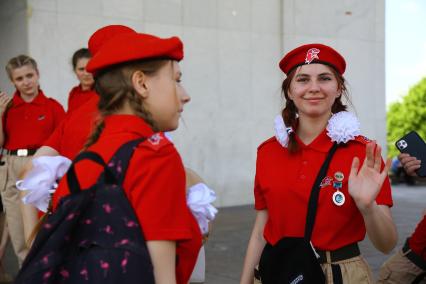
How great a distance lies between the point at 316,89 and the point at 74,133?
1.35 m

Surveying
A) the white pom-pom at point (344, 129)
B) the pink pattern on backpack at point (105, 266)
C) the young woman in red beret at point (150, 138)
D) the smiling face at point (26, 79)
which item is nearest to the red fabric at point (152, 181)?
the young woman in red beret at point (150, 138)

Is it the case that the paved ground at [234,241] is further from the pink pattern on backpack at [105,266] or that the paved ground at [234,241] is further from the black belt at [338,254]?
the pink pattern on backpack at [105,266]

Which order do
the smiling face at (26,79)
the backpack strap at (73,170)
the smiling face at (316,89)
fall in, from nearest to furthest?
the backpack strap at (73,170)
the smiling face at (316,89)
the smiling face at (26,79)

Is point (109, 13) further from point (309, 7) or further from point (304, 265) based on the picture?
point (304, 265)

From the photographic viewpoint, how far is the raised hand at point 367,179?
2.31 meters

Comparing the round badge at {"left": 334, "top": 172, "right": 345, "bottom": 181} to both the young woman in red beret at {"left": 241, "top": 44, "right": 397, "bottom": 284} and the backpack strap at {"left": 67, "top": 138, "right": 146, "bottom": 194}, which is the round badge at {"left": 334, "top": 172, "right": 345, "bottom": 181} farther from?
the backpack strap at {"left": 67, "top": 138, "right": 146, "bottom": 194}

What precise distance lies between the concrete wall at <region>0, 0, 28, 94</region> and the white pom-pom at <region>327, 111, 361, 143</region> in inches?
246

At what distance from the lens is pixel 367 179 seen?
233 centimetres

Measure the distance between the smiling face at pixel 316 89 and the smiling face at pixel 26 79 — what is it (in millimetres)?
3423

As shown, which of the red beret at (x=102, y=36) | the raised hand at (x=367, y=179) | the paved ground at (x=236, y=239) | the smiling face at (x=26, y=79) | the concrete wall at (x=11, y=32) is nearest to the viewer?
the raised hand at (x=367, y=179)

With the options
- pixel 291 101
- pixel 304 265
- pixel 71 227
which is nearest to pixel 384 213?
pixel 304 265

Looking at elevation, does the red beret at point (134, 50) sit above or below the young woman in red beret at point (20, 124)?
above

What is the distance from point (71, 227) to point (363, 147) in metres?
1.41

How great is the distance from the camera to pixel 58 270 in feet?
5.35
